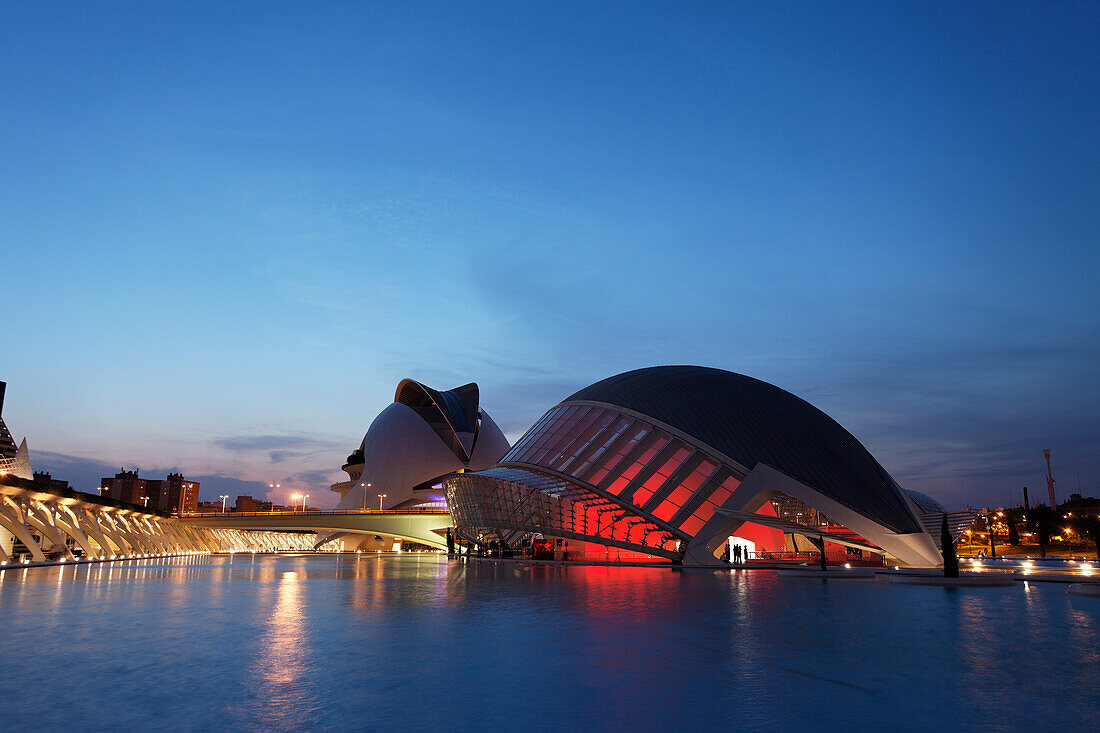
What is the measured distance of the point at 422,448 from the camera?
97.9 meters

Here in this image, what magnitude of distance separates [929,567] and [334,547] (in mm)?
83474

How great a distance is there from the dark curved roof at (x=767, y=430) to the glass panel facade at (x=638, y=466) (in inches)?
42.6

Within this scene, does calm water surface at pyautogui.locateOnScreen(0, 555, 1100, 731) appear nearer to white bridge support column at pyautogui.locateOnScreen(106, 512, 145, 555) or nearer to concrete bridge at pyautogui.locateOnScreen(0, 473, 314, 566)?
concrete bridge at pyautogui.locateOnScreen(0, 473, 314, 566)

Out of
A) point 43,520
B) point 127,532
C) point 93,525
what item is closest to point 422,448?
point 127,532

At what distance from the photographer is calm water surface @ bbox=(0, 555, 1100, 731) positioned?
23.6ft

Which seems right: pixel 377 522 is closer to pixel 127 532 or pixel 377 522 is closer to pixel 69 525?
pixel 127 532

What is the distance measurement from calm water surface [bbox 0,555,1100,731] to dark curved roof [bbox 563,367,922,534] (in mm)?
17057

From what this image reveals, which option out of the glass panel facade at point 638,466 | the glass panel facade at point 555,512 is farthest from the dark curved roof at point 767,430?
the glass panel facade at point 555,512

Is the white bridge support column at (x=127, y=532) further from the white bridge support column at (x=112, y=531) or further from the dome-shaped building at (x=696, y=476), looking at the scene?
the dome-shaped building at (x=696, y=476)

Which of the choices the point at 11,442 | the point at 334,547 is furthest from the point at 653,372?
the point at 334,547

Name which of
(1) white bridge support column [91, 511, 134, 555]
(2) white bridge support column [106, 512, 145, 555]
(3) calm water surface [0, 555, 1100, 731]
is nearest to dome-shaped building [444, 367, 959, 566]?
(3) calm water surface [0, 555, 1100, 731]

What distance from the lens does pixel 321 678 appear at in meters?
8.93

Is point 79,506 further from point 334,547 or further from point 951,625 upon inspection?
point 334,547

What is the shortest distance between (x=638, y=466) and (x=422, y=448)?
60.3 meters
